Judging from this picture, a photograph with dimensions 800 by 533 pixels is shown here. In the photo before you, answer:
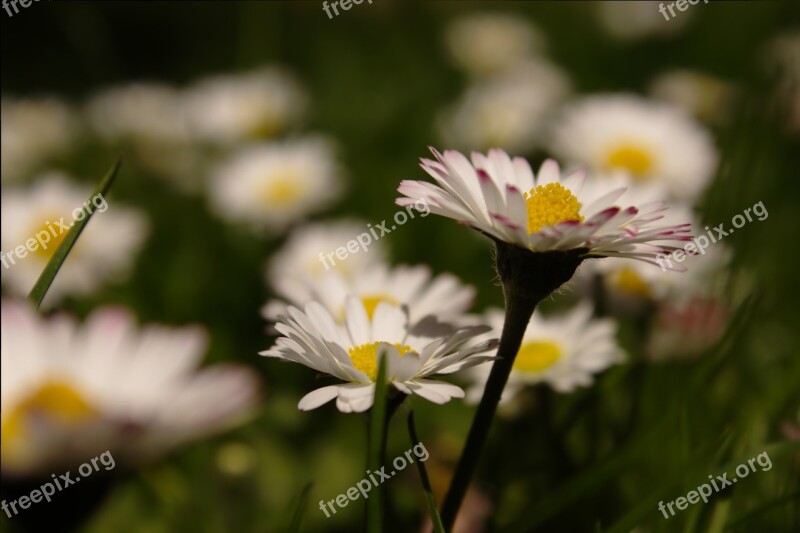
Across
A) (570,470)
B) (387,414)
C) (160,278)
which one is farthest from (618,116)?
(387,414)

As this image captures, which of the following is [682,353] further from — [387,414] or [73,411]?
[73,411]

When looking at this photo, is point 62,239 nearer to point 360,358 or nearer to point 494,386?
point 360,358

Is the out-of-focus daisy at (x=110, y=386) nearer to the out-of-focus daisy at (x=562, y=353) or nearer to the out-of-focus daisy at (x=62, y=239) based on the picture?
the out-of-focus daisy at (x=562, y=353)

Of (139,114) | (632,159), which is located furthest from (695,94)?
(139,114)

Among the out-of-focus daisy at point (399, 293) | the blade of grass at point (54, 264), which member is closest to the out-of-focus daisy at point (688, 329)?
the out-of-focus daisy at point (399, 293)

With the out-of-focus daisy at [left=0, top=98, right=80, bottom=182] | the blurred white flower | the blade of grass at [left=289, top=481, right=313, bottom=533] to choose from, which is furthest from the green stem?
the blurred white flower
